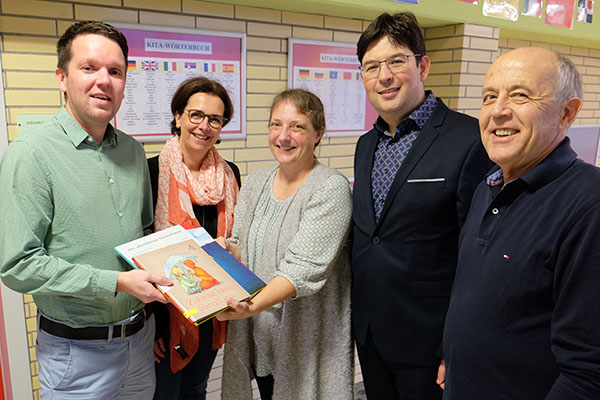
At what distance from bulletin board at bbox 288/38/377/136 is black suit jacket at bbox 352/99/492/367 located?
5.10ft

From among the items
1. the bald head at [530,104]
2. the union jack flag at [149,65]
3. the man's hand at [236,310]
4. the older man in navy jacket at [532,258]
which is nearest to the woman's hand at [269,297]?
the man's hand at [236,310]

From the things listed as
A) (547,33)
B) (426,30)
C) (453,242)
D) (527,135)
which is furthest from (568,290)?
(547,33)

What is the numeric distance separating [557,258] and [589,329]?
174 millimetres

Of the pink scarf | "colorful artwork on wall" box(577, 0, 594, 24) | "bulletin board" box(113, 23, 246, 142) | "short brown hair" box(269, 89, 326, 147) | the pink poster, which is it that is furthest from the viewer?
"colorful artwork on wall" box(577, 0, 594, 24)

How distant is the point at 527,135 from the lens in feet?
3.96

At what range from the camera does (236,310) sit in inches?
65.2

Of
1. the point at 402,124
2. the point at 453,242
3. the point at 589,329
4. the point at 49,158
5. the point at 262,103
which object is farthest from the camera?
the point at 262,103

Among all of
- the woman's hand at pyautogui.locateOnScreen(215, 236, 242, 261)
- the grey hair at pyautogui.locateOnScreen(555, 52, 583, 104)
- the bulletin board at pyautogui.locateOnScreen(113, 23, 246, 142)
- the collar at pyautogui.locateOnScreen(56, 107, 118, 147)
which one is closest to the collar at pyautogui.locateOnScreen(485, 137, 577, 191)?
the grey hair at pyautogui.locateOnScreen(555, 52, 583, 104)

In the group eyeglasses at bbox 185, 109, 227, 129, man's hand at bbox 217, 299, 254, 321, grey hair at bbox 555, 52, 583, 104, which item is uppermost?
grey hair at bbox 555, 52, 583, 104

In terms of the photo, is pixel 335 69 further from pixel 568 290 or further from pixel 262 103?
pixel 568 290

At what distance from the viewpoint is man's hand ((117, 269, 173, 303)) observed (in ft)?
5.03

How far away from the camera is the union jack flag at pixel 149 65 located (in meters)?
2.56

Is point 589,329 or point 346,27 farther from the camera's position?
point 346,27

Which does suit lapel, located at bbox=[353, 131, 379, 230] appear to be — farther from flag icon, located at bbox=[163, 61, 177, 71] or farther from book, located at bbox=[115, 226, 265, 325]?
flag icon, located at bbox=[163, 61, 177, 71]
